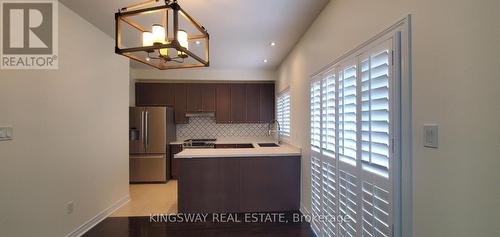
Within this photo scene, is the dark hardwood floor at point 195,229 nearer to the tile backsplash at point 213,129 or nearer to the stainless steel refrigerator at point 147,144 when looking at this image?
the stainless steel refrigerator at point 147,144

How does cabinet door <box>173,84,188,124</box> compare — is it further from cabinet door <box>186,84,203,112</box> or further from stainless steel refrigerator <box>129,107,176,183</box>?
stainless steel refrigerator <box>129,107,176,183</box>

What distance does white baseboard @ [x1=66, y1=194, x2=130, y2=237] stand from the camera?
8.50ft

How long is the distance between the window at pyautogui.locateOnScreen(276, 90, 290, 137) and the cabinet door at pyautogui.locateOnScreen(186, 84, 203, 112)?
1866 mm

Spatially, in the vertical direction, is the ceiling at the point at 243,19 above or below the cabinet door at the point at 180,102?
above

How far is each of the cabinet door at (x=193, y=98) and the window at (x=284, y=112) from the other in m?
1.87

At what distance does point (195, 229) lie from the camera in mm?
2766

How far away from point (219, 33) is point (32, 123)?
2178 mm

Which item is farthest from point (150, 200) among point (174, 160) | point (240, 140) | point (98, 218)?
point (240, 140)

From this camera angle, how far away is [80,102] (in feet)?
8.62

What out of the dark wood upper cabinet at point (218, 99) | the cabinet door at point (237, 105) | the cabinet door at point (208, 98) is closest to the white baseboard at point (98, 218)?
the dark wood upper cabinet at point (218, 99)

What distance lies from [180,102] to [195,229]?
130 inches

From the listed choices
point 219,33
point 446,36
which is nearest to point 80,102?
point 219,33

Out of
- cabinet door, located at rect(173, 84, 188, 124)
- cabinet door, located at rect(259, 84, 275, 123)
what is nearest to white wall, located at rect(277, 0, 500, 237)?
cabinet door, located at rect(259, 84, 275, 123)

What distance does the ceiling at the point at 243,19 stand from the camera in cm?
229
